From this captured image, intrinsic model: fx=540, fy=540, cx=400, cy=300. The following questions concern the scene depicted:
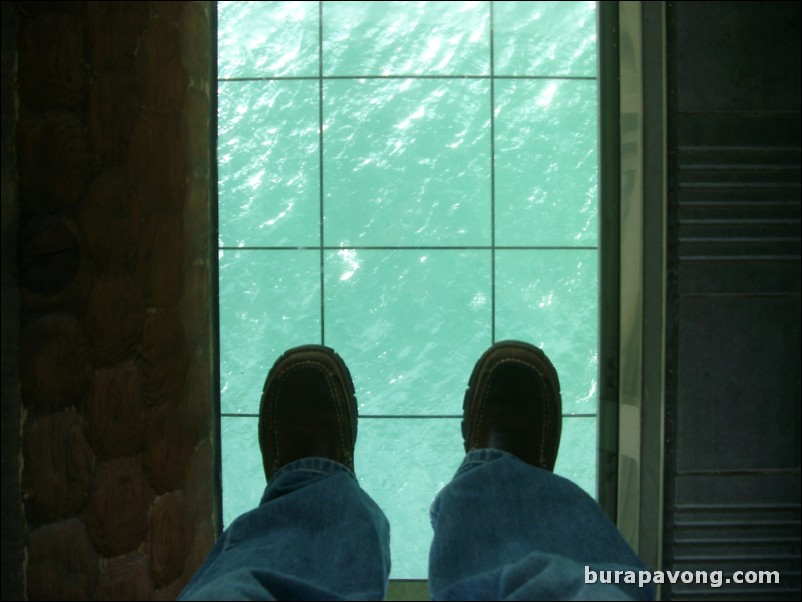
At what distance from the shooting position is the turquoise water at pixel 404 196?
126cm

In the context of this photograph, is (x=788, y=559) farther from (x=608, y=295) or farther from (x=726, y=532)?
(x=608, y=295)

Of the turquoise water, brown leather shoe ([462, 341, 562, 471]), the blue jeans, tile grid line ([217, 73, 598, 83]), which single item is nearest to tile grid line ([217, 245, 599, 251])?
the turquoise water

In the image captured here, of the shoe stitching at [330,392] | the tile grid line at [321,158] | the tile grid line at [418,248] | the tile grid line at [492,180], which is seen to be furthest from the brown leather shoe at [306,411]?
the tile grid line at [492,180]

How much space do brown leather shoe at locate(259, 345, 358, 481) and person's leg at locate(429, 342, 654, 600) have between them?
0.26 m

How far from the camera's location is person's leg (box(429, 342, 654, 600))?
2.36 ft

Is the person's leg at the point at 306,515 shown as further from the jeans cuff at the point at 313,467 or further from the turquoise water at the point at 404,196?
the turquoise water at the point at 404,196

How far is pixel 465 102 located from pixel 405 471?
0.88 m

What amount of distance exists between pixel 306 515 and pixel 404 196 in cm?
72

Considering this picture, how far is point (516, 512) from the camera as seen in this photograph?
88 cm

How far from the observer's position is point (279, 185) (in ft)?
4.17

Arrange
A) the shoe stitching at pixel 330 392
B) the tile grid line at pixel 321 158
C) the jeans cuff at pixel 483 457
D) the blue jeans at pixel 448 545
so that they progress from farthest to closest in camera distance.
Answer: the tile grid line at pixel 321 158 → the shoe stitching at pixel 330 392 → the jeans cuff at pixel 483 457 → the blue jeans at pixel 448 545

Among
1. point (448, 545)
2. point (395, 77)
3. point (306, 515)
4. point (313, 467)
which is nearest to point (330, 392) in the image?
point (313, 467)

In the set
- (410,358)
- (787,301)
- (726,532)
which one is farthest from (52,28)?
(726,532)

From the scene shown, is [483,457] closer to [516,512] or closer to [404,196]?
[516,512]
